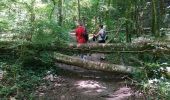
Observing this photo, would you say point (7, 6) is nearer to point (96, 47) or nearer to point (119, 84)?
point (96, 47)

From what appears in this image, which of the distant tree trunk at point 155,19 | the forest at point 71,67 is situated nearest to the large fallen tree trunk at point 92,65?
the forest at point 71,67

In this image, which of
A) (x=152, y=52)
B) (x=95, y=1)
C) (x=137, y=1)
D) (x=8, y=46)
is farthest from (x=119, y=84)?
(x=95, y=1)

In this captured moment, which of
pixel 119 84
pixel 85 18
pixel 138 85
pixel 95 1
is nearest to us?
pixel 138 85

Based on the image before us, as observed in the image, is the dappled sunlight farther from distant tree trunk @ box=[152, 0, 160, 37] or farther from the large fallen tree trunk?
distant tree trunk @ box=[152, 0, 160, 37]

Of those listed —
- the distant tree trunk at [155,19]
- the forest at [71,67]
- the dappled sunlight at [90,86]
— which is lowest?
the dappled sunlight at [90,86]

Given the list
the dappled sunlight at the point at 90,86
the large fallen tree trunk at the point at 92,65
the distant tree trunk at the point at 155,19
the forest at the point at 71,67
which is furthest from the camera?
the distant tree trunk at the point at 155,19

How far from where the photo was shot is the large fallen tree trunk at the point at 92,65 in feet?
43.1

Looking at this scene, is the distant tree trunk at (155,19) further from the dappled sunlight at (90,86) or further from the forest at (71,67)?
the dappled sunlight at (90,86)

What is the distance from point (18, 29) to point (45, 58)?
182 cm

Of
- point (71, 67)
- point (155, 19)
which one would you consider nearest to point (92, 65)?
point (71, 67)

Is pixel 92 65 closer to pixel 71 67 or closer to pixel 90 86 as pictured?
pixel 90 86

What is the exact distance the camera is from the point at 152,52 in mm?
12906

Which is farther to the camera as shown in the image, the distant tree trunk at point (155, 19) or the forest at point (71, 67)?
the distant tree trunk at point (155, 19)

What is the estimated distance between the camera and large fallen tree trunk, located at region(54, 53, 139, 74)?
43.1 feet
